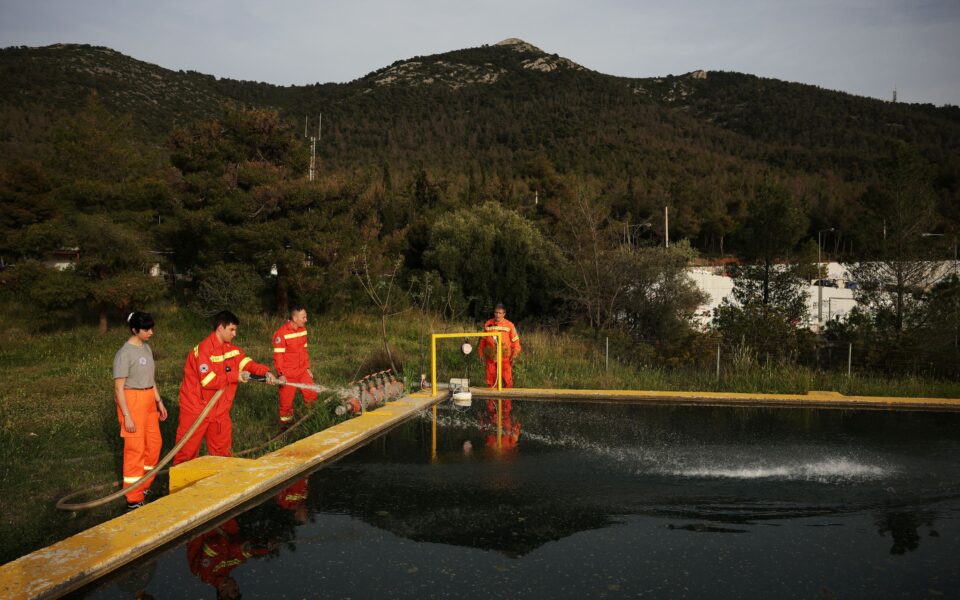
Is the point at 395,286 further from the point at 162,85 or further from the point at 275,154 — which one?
the point at 162,85

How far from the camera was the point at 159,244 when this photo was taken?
27.3 m

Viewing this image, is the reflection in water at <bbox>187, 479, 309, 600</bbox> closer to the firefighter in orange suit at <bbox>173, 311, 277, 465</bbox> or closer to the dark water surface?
the dark water surface

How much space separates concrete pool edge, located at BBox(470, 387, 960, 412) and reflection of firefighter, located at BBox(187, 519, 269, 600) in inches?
285

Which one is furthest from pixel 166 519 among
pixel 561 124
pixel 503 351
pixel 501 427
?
pixel 561 124

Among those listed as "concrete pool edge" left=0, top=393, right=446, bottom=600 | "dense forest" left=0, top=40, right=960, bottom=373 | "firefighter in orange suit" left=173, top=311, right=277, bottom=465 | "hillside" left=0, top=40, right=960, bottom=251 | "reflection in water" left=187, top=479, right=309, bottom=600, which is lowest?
"reflection in water" left=187, top=479, right=309, bottom=600

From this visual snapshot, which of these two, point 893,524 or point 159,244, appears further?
point 159,244

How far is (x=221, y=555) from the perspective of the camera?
5039mm

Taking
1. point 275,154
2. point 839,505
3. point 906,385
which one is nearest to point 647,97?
point 275,154

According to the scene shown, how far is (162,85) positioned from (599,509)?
8808 centimetres

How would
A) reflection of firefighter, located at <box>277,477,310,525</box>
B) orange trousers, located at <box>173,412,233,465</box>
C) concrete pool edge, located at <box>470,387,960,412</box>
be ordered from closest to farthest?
reflection of firefighter, located at <box>277,477,310,525</box>, orange trousers, located at <box>173,412,233,465</box>, concrete pool edge, located at <box>470,387,960,412</box>

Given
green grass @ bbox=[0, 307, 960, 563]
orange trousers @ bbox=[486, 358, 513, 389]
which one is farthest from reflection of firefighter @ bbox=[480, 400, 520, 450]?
green grass @ bbox=[0, 307, 960, 563]

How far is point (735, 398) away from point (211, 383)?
27.7 feet

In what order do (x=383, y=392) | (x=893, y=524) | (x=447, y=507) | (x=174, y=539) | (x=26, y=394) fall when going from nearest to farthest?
(x=174, y=539)
(x=893, y=524)
(x=447, y=507)
(x=383, y=392)
(x=26, y=394)

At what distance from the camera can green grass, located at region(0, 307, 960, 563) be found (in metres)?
6.95
